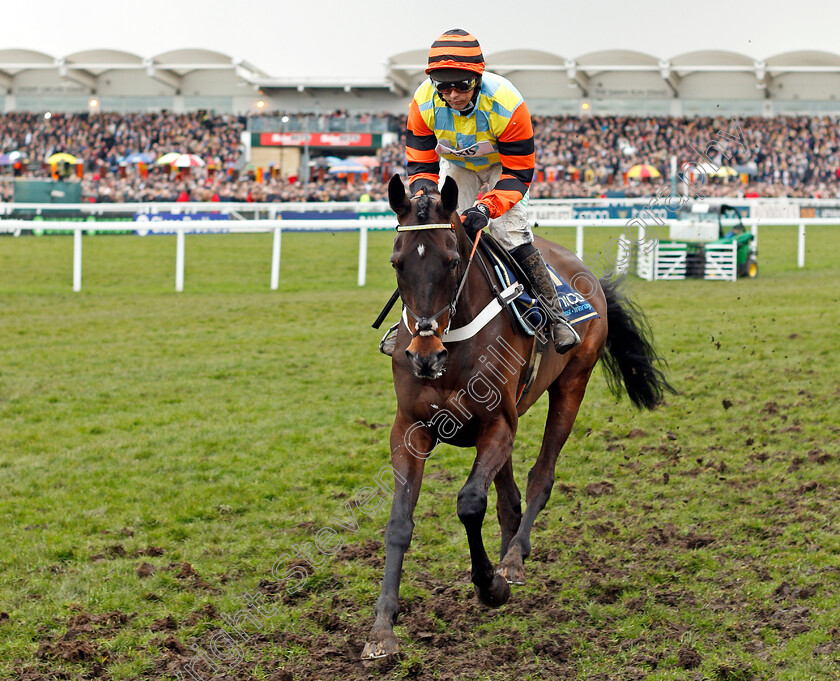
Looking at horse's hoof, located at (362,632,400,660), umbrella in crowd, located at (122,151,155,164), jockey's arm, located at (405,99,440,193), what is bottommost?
horse's hoof, located at (362,632,400,660)

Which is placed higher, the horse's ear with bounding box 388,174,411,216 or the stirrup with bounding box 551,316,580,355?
the horse's ear with bounding box 388,174,411,216

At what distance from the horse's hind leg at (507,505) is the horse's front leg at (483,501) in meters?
0.62

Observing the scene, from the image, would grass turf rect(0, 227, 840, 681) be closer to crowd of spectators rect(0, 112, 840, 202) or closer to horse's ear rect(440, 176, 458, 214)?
horse's ear rect(440, 176, 458, 214)

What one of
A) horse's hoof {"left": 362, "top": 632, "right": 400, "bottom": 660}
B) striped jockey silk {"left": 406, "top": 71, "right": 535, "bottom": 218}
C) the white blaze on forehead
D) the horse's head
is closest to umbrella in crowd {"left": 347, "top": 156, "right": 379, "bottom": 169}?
striped jockey silk {"left": 406, "top": 71, "right": 535, "bottom": 218}

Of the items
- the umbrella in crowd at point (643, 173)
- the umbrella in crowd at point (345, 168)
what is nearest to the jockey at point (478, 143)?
the umbrella in crowd at point (643, 173)

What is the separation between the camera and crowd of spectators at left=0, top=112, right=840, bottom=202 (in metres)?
31.6

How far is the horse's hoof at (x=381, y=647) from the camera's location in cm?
349

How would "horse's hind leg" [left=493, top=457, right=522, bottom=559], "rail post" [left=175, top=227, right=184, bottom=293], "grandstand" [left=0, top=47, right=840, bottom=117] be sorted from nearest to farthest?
"horse's hind leg" [left=493, top=457, right=522, bottom=559]
"rail post" [left=175, top=227, right=184, bottom=293]
"grandstand" [left=0, top=47, right=840, bottom=117]

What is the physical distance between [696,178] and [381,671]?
3043 centimetres

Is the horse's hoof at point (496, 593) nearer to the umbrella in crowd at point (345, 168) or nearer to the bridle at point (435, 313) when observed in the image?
the bridle at point (435, 313)

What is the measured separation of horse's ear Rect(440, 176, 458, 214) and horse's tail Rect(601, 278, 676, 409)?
8.73ft

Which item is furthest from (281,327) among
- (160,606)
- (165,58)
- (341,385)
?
(165,58)

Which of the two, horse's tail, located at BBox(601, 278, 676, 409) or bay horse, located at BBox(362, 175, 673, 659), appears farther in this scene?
horse's tail, located at BBox(601, 278, 676, 409)

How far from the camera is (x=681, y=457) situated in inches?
259
